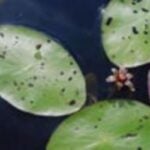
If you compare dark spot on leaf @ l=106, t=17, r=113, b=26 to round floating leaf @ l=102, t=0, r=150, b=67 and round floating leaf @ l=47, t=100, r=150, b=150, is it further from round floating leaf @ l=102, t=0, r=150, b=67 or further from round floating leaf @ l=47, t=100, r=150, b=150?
round floating leaf @ l=47, t=100, r=150, b=150

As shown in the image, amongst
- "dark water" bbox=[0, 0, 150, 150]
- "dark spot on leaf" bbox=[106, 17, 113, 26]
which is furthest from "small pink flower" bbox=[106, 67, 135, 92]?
"dark spot on leaf" bbox=[106, 17, 113, 26]

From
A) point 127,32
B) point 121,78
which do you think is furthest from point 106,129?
point 127,32

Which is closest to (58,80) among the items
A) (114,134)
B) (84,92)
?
(84,92)

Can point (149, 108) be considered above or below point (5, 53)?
below

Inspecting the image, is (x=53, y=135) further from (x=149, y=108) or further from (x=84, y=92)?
(x=149, y=108)

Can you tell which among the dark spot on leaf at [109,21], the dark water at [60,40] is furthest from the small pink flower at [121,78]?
the dark spot on leaf at [109,21]
